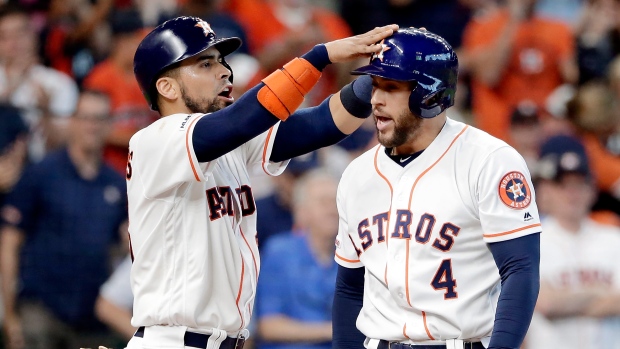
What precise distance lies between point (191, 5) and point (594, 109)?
10.5ft

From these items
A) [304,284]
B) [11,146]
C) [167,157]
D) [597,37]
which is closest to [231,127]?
[167,157]

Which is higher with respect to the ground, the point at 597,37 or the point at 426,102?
the point at 426,102

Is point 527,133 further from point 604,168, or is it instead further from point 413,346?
point 413,346

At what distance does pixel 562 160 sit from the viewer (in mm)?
6023

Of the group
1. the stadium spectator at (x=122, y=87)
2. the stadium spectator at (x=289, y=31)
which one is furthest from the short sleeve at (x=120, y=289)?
the stadium spectator at (x=289, y=31)

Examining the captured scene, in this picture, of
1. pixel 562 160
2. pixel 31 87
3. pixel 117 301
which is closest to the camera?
pixel 562 160

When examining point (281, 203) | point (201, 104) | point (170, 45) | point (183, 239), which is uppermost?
point (170, 45)

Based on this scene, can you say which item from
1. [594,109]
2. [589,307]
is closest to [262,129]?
[589,307]

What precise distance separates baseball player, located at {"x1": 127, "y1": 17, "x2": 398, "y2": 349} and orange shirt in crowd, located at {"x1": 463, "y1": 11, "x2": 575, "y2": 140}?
401 centimetres

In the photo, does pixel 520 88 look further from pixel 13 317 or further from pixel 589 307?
pixel 13 317

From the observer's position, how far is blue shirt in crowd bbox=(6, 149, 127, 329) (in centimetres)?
648

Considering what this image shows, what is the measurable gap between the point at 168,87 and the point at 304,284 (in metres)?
2.36

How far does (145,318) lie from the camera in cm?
364

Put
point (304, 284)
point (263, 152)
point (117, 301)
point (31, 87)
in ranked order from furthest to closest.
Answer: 1. point (31, 87)
2. point (117, 301)
3. point (304, 284)
4. point (263, 152)
